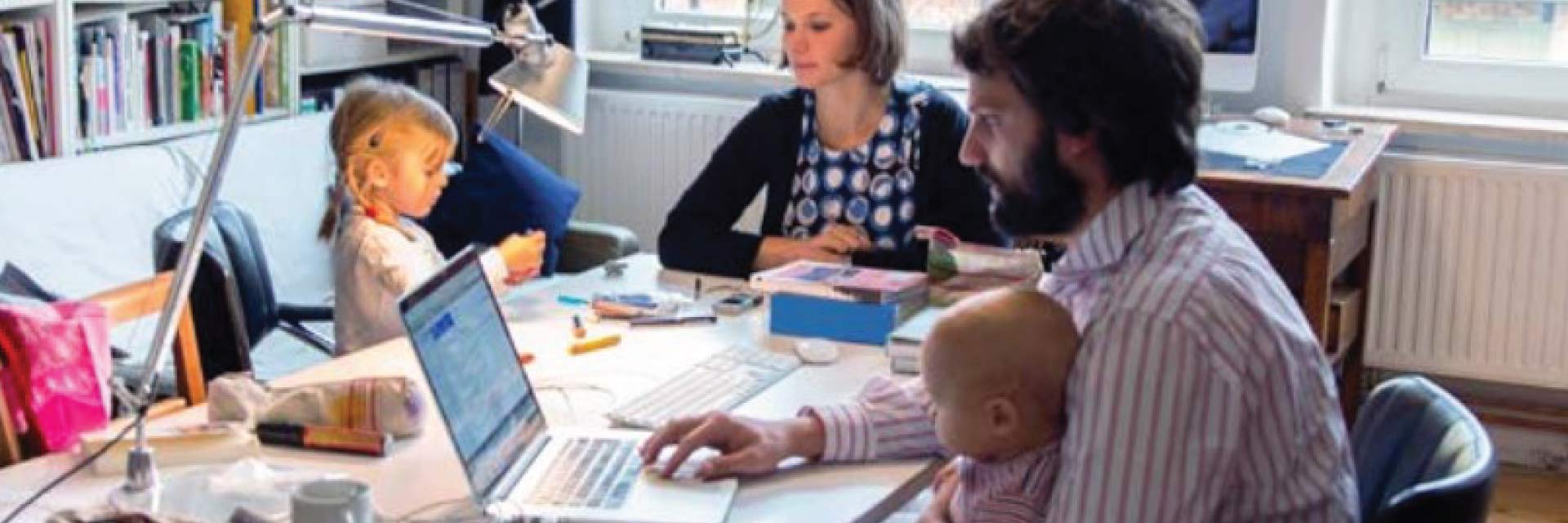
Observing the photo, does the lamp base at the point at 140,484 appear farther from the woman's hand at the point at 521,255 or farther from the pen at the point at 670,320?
the woman's hand at the point at 521,255

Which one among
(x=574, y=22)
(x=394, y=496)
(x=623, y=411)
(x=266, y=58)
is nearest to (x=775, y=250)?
(x=623, y=411)

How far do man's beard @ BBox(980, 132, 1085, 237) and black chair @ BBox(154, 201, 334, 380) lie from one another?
49.0 inches

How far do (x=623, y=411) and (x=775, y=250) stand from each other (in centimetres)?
82

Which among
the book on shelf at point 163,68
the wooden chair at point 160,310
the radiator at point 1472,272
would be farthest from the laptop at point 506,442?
the radiator at point 1472,272

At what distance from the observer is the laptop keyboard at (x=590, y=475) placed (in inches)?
76.7

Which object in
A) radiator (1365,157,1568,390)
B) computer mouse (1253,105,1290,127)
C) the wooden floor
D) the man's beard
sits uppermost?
the man's beard

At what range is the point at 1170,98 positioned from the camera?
165cm

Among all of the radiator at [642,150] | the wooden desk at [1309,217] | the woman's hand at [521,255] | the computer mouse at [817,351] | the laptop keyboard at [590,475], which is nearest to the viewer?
the laptop keyboard at [590,475]

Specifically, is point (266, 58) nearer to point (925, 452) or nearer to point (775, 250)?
point (775, 250)

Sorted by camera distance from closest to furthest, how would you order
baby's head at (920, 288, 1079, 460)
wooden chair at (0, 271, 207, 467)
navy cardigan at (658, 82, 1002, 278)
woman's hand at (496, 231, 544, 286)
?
baby's head at (920, 288, 1079, 460)
wooden chair at (0, 271, 207, 467)
woman's hand at (496, 231, 544, 286)
navy cardigan at (658, 82, 1002, 278)

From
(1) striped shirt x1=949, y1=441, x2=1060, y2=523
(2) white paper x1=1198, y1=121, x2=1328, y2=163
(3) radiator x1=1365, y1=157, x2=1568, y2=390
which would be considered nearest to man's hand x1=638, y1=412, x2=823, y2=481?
(1) striped shirt x1=949, y1=441, x2=1060, y2=523

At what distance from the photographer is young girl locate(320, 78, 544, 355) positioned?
2.73 m

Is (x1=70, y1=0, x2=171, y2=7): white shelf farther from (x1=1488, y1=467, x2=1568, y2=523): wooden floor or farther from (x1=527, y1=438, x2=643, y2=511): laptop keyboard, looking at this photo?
(x1=1488, y1=467, x2=1568, y2=523): wooden floor

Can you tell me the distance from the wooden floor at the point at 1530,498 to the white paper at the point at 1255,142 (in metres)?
0.77
